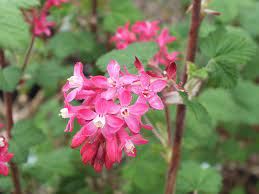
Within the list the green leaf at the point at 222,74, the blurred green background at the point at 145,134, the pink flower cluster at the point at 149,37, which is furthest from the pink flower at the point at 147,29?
the green leaf at the point at 222,74

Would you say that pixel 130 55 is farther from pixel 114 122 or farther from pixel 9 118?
pixel 9 118

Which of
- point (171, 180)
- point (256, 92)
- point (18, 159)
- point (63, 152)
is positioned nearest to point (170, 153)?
point (171, 180)

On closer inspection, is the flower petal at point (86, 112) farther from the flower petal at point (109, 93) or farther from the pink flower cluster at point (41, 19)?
the pink flower cluster at point (41, 19)

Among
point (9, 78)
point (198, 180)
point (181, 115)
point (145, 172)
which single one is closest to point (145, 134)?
point (145, 172)

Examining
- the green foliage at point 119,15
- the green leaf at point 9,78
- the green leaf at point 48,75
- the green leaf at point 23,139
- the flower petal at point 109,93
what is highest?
the flower petal at point 109,93

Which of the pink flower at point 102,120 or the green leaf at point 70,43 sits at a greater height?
the pink flower at point 102,120

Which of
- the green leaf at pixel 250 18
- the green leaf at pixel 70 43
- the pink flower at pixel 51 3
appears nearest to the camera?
the pink flower at pixel 51 3
